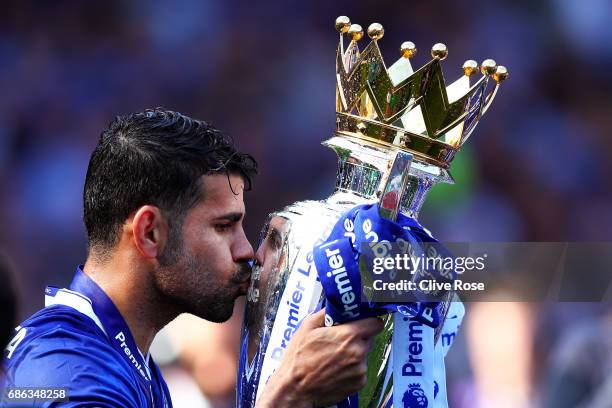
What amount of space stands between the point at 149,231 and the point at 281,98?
3.46 meters

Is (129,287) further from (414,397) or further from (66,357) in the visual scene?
(414,397)

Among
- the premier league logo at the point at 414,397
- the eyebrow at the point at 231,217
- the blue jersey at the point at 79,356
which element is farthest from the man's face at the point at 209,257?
the premier league logo at the point at 414,397

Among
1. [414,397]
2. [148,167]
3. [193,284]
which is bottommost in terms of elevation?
[414,397]

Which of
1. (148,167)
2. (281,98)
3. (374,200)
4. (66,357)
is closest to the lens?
(66,357)

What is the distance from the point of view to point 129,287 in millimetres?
2145

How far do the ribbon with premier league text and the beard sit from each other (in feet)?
0.94

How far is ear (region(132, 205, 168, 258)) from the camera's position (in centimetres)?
209

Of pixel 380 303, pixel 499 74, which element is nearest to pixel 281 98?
pixel 499 74

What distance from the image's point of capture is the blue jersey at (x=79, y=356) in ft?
6.10

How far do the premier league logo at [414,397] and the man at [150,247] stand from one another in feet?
0.35

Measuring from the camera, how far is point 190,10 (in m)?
5.54

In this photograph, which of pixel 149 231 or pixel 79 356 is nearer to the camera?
pixel 79 356

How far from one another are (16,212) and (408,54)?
3535 mm

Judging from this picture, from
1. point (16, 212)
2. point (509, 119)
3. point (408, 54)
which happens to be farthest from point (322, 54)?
point (408, 54)
